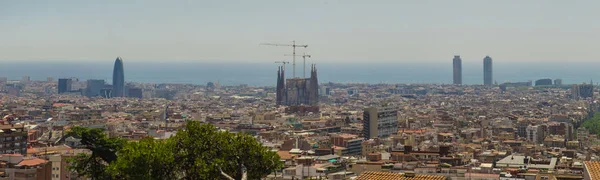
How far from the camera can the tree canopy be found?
1554cm

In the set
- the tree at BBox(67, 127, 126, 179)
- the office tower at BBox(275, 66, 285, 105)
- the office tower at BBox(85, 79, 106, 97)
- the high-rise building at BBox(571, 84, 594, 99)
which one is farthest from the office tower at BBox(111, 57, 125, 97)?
the tree at BBox(67, 127, 126, 179)

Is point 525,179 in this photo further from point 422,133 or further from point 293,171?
point 422,133

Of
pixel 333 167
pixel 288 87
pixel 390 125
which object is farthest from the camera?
pixel 288 87

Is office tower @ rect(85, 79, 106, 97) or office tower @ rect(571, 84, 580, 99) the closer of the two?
office tower @ rect(571, 84, 580, 99)

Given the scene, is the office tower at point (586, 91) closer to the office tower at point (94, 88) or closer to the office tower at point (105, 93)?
the office tower at point (105, 93)

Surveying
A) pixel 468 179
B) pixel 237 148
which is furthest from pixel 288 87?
pixel 237 148

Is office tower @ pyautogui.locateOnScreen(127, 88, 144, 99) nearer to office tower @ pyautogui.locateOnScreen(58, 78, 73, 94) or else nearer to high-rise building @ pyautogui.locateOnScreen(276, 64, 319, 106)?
office tower @ pyautogui.locateOnScreen(58, 78, 73, 94)

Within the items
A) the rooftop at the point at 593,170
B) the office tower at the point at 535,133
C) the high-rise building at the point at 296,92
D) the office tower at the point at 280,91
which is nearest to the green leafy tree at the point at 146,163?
the rooftop at the point at 593,170

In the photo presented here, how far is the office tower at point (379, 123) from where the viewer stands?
67.4 m

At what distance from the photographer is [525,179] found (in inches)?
1194

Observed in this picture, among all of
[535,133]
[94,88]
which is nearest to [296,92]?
[94,88]

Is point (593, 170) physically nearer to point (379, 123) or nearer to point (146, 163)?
point (146, 163)

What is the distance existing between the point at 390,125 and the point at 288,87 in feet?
183

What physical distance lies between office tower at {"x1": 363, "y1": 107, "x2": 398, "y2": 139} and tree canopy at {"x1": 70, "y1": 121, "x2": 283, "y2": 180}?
49.7 metres
